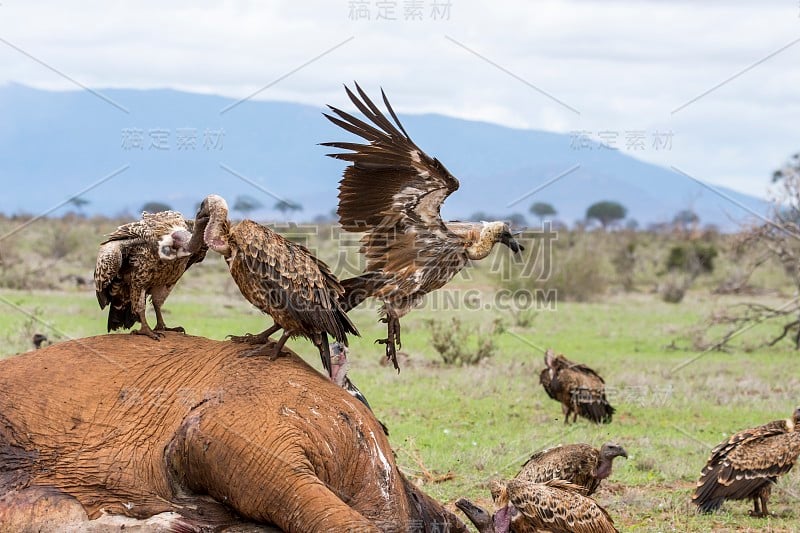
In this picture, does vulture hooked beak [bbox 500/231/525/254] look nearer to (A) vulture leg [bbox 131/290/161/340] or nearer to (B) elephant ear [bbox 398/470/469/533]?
(B) elephant ear [bbox 398/470/469/533]

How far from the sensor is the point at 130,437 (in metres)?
5.93

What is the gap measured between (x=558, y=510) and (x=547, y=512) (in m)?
0.08

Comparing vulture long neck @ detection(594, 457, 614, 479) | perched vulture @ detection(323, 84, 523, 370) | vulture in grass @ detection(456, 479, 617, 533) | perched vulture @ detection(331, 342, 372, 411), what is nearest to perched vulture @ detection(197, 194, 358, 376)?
perched vulture @ detection(323, 84, 523, 370)

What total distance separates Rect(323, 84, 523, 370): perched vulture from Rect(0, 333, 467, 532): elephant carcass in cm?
159

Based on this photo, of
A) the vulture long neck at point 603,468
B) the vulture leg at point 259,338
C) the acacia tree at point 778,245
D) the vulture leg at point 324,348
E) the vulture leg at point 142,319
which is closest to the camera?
the vulture leg at point 324,348

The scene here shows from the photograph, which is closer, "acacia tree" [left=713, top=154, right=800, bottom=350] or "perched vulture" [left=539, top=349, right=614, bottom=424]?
"perched vulture" [left=539, top=349, right=614, bottom=424]

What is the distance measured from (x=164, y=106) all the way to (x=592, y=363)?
502 feet

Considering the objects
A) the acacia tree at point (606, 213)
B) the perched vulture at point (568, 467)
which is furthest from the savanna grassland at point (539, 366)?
the acacia tree at point (606, 213)

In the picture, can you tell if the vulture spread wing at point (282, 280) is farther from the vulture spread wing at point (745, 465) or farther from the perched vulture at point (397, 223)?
the vulture spread wing at point (745, 465)

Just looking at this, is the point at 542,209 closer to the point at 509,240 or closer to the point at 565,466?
the point at 565,466

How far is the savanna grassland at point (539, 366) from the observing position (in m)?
10.3

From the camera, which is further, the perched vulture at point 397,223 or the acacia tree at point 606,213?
the acacia tree at point 606,213

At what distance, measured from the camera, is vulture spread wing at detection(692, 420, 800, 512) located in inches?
362

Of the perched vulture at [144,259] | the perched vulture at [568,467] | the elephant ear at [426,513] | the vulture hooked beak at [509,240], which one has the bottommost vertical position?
the perched vulture at [568,467]
